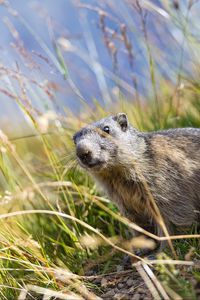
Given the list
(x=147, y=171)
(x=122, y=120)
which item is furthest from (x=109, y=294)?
(x=122, y=120)

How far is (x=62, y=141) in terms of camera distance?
641 cm

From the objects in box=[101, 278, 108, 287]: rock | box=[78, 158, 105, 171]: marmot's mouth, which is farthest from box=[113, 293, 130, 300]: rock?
box=[78, 158, 105, 171]: marmot's mouth

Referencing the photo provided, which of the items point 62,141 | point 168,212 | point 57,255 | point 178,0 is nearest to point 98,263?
point 57,255

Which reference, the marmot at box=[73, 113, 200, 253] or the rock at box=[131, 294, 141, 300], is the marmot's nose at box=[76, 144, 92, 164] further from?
the rock at box=[131, 294, 141, 300]

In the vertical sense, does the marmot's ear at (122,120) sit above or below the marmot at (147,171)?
above

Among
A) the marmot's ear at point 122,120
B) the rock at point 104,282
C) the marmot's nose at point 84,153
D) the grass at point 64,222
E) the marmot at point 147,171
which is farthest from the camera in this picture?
the marmot's ear at point 122,120

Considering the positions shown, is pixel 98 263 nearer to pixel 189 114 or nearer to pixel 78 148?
pixel 78 148

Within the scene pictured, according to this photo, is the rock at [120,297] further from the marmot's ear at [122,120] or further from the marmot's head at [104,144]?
the marmot's ear at [122,120]

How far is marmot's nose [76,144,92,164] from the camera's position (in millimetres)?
4315

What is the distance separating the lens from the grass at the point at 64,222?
358 centimetres

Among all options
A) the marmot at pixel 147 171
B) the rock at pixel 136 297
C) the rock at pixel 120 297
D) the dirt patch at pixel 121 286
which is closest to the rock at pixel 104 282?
the dirt patch at pixel 121 286

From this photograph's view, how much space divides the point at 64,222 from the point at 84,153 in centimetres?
121

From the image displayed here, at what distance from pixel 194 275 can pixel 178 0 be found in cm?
336

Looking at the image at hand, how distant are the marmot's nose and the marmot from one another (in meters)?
0.13
